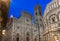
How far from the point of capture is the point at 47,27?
1099cm

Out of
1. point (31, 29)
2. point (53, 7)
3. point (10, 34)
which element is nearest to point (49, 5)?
point (53, 7)

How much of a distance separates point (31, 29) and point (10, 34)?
5.67 feet

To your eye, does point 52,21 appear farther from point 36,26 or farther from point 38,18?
point 36,26

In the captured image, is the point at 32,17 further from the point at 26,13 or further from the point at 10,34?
the point at 10,34

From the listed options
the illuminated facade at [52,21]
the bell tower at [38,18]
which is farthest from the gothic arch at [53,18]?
the bell tower at [38,18]

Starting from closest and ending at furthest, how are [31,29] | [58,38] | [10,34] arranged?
[58,38] → [10,34] → [31,29]

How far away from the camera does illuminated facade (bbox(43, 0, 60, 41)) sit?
10151 millimetres

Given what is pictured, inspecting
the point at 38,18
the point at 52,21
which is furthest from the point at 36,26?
the point at 52,21

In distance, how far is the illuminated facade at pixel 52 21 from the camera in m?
10.2

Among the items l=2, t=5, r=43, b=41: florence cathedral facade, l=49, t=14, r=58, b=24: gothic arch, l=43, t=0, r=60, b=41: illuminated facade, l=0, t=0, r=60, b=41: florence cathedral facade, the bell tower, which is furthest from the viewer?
the bell tower

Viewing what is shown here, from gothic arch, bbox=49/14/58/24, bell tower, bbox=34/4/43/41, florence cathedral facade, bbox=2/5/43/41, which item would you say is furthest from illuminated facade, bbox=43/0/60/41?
florence cathedral facade, bbox=2/5/43/41

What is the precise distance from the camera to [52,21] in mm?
10914

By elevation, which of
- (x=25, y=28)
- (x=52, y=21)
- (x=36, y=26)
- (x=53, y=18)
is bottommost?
(x=25, y=28)

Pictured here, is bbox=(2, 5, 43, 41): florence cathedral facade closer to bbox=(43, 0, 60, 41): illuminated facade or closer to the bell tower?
the bell tower
